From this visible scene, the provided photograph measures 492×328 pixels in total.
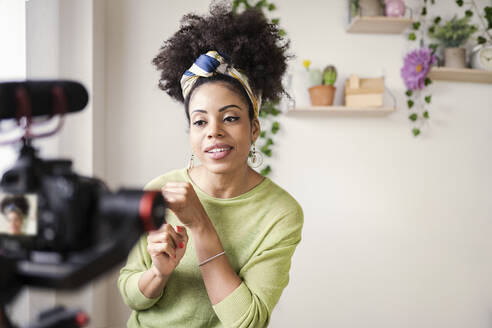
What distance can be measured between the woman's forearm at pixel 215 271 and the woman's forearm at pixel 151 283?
0.12 m

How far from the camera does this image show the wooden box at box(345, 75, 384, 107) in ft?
6.99

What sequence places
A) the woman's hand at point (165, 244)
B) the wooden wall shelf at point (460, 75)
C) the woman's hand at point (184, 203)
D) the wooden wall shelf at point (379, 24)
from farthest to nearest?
the wooden wall shelf at point (460, 75) < the wooden wall shelf at point (379, 24) < the woman's hand at point (165, 244) < the woman's hand at point (184, 203)

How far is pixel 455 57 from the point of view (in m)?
Answer: 2.23

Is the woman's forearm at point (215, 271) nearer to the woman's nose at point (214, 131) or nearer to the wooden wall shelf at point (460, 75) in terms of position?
the woman's nose at point (214, 131)

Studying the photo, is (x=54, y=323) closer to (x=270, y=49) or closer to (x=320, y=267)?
(x=270, y=49)

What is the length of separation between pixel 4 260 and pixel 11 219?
4 centimetres

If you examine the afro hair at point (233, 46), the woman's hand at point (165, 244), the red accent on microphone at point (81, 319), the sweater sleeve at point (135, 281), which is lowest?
the sweater sleeve at point (135, 281)

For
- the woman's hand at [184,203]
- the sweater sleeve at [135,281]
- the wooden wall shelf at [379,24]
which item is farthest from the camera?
the wooden wall shelf at [379,24]

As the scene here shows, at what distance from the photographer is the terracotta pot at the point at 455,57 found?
2232mm

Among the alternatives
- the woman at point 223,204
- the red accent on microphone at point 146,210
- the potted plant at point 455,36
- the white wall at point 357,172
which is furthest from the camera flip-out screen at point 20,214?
the potted plant at point 455,36

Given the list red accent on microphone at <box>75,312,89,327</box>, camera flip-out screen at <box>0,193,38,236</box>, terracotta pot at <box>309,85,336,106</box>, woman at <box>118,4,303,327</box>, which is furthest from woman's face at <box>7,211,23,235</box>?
terracotta pot at <box>309,85,336,106</box>

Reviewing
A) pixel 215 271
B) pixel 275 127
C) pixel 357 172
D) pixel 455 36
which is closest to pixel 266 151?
pixel 275 127

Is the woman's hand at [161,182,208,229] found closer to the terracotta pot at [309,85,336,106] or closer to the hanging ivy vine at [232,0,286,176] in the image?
the hanging ivy vine at [232,0,286,176]

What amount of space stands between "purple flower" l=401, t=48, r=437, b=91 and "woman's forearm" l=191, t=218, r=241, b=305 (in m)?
1.83
